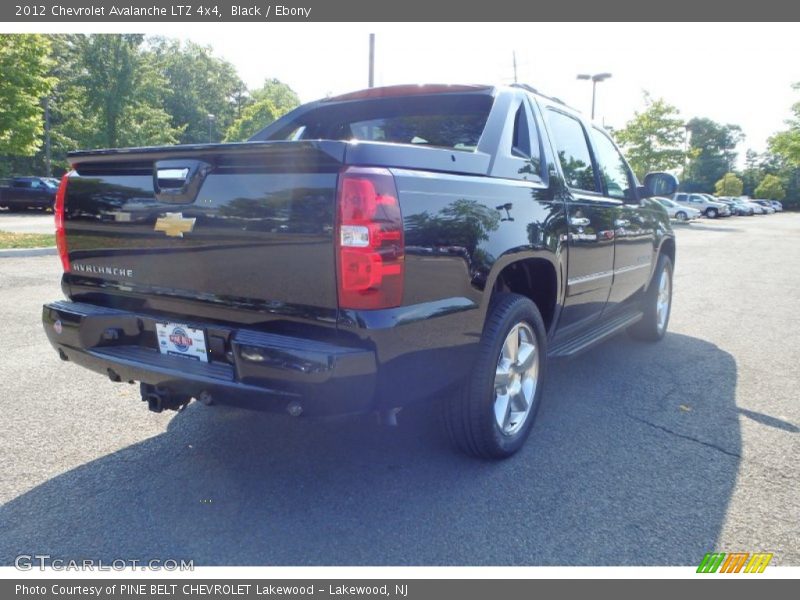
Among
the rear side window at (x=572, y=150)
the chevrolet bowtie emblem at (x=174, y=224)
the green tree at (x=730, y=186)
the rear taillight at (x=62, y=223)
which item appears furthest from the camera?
the green tree at (x=730, y=186)

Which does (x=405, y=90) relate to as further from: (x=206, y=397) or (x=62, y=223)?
(x=206, y=397)

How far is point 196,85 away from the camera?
60.2 m

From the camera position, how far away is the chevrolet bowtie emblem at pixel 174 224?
8.12ft

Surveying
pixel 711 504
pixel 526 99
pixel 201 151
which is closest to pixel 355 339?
pixel 201 151

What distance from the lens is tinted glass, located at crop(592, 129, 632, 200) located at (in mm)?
4391

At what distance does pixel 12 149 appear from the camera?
46.5ft

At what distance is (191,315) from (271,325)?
45 cm

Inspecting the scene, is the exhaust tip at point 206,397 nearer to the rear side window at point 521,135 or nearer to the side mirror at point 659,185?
the rear side window at point 521,135

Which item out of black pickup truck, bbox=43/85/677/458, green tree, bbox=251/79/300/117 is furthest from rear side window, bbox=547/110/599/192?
green tree, bbox=251/79/300/117

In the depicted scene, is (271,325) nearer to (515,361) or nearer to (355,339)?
(355,339)

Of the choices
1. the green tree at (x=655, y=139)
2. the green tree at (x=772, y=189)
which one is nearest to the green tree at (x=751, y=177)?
the green tree at (x=772, y=189)

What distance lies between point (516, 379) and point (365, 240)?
1.42 meters

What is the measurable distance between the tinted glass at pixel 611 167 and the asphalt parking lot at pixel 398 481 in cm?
147

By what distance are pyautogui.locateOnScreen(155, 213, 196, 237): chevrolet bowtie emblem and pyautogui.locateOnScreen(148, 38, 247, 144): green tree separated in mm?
55951
